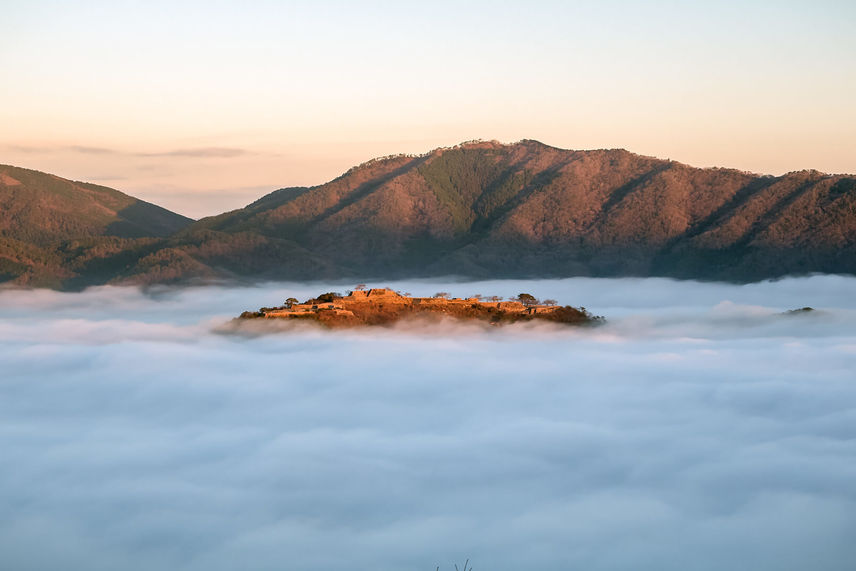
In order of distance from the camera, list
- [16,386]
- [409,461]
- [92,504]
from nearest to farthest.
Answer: [92,504], [409,461], [16,386]

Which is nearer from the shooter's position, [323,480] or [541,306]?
[323,480]

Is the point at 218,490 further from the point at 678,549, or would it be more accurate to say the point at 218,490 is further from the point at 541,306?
the point at 541,306

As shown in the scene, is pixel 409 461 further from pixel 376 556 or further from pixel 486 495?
pixel 376 556

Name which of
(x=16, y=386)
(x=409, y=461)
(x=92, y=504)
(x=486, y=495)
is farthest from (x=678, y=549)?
(x=16, y=386)

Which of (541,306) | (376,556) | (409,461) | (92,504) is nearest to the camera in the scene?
(376,556)

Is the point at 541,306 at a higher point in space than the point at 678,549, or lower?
higher

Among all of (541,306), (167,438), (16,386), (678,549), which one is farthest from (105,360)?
(678,549)
